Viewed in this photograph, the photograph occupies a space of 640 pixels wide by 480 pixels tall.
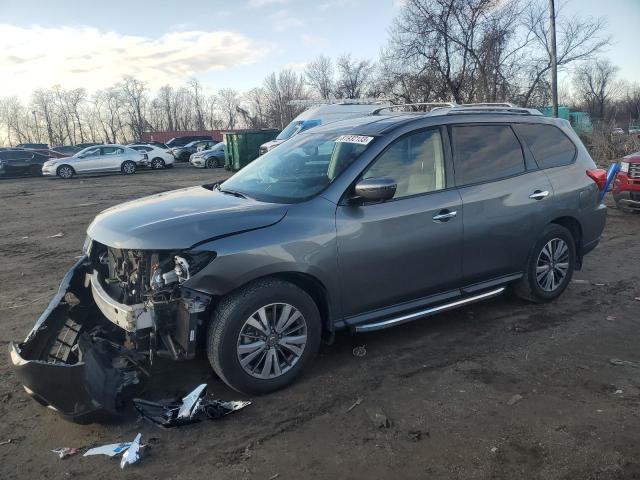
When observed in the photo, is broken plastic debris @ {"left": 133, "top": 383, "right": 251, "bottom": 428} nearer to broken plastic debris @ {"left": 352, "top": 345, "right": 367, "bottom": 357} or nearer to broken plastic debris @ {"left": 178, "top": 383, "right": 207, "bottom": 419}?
broken plastic debris @ {"left": 178, "top": 383, "right": 207, "bottom": 419}

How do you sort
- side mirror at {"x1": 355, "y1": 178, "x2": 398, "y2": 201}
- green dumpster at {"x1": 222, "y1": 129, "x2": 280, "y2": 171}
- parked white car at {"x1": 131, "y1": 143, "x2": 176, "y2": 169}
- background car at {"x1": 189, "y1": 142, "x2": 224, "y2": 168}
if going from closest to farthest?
side mirror at {"x1": 355, "y1": 178, "x2": 398, "y2": 201} < green dumpster at {"x1": 222, "y1": 129, "x2": 280, "y2": 171} < parked white car at {"x1": 131, "y1": 143, "x2": 176, "y2": 169} < background car at {"x1": 189, "y1": 142, "x2": 224, "y2": 168}

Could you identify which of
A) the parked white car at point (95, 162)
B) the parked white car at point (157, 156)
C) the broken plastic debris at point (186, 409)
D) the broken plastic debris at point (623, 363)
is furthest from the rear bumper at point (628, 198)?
the parked white car at point (157, 156)

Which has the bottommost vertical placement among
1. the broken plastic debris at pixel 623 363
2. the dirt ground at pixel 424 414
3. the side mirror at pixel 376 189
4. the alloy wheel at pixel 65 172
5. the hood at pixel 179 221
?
the broken plastic debris at pixel 623 363

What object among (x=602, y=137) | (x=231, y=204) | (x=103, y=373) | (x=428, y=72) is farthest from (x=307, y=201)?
(x=428, y=72)

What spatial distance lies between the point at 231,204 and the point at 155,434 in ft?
5.40

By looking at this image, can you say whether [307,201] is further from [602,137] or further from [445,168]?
[602,137]

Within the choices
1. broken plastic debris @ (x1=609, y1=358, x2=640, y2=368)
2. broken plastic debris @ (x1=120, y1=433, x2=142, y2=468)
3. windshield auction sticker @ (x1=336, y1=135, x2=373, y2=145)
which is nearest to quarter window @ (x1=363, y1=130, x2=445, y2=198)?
windshield auction sticker @ (x1=336, y1=135, x2=373, y2=145)

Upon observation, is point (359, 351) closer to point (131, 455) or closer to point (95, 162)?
point (131, 455)

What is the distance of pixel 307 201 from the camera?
145 inches

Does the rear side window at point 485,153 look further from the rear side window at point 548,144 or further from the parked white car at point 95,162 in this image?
the parked white car at point 95,162

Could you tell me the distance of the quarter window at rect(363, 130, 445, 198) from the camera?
3.96 m

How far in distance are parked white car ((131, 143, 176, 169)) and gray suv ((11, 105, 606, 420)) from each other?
2624cm

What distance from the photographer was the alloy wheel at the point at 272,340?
340cm

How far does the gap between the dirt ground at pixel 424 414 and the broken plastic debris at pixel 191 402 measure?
0.42 feet
